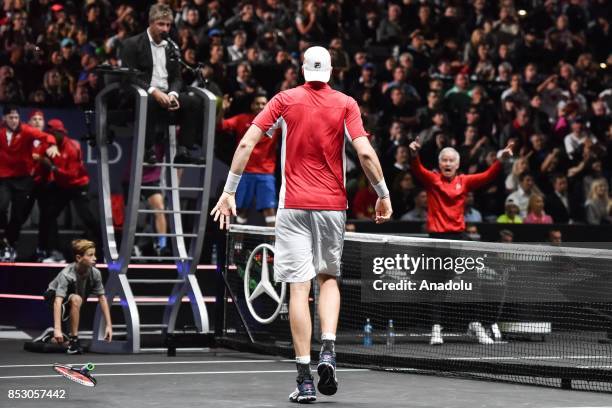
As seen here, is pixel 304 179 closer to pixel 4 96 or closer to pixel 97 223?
pixel 97 223

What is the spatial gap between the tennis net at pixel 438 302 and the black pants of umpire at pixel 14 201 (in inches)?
147

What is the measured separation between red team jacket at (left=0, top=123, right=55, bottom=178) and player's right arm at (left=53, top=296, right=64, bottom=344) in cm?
355

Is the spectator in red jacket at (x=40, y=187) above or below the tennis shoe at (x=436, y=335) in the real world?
above

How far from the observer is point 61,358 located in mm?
11398

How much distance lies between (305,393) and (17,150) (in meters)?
8.23

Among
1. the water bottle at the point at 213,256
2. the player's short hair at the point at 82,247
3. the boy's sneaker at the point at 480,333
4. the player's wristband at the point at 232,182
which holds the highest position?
the player's wristband at the point at 232,182

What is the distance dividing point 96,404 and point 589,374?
12.4 feet

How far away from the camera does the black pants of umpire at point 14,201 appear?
15125mm

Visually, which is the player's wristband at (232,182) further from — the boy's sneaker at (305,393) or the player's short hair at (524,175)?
the player's short hair at (524,175)

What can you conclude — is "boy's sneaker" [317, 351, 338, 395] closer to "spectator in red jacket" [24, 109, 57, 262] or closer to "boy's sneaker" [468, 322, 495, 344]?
"boy's sneaker" [468, 322, 495, 344]

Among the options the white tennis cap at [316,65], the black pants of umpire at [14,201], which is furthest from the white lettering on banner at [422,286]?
the black pants of umpire at [14,201]

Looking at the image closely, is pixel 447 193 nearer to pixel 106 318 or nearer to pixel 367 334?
pixel 367 334

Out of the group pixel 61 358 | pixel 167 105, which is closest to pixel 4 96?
pixel 167 105

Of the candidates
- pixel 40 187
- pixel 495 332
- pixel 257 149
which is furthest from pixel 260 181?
pixel 495 332
